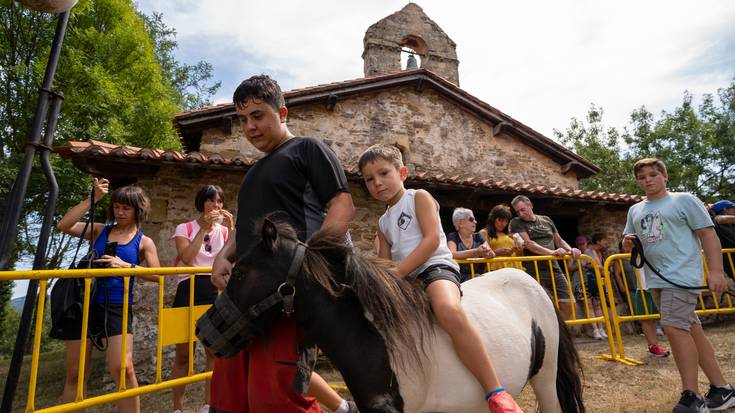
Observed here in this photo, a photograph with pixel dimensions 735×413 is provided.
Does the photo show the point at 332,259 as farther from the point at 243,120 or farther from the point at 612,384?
the point at 612,384

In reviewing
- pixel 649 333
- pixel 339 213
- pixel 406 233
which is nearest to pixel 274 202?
pixel 339 213

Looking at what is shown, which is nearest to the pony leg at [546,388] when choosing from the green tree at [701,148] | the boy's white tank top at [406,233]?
the boy's white tank top at [406,233]

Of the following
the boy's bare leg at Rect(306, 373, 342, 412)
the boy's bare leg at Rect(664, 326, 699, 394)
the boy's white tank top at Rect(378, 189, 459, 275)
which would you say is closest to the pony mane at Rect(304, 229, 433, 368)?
the boy's white tank top at Rect(378, 189, 459, 275)

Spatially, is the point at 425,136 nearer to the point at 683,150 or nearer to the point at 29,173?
the point at 29,173

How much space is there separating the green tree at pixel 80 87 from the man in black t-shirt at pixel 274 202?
11729mm

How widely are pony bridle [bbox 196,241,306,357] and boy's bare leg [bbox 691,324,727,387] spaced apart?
3.30 metres

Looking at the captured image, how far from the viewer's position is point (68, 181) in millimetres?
10852

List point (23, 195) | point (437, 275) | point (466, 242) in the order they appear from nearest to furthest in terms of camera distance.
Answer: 1. point (23, 195)
2. point (437, 275)
3. point (466, 242)

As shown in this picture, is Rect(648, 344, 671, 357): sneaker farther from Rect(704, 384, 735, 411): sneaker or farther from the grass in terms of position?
Rect(704, 384, 735, 411): sneaker

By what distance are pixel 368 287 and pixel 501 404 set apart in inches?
29.4

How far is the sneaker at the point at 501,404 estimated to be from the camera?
5.16ft

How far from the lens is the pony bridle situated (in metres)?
1.36

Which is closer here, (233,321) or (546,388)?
(233,321)

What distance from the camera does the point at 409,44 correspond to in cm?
1285
